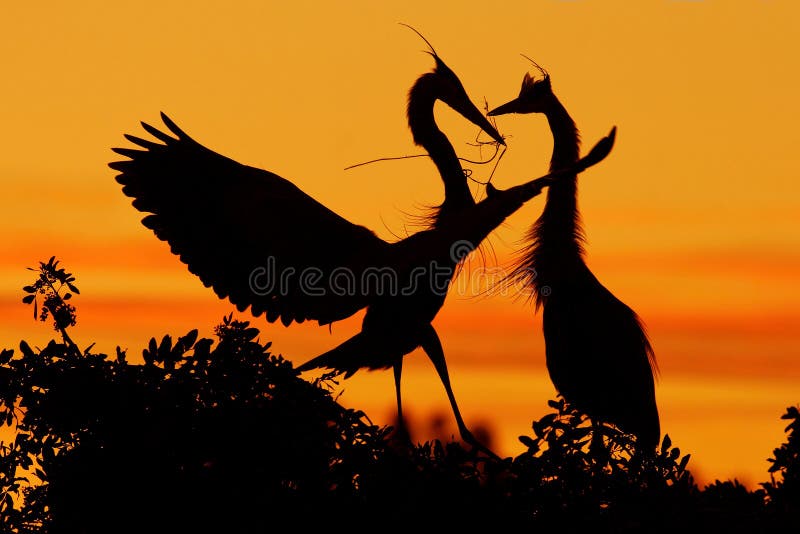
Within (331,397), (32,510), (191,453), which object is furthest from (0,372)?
(331,397)

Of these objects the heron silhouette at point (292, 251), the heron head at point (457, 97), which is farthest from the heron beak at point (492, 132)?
the heron silhouette at point (292, 251)

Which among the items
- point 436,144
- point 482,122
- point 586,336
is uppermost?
point 482,122

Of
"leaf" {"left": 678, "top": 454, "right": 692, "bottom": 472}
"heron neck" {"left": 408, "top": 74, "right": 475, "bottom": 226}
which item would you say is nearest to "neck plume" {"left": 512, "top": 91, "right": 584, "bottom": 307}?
"heron neck" {"left": 408, "top": 74, "right": 475, "bottom": 226}

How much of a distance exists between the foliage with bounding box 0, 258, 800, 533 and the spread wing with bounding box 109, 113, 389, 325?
1134mm

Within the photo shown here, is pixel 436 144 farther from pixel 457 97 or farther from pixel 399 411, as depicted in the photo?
pixel 399 411

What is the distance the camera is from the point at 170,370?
20.6ft

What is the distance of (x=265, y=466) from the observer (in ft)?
19.1

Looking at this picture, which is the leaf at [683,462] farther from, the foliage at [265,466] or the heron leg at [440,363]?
the heron leg at [440,363]

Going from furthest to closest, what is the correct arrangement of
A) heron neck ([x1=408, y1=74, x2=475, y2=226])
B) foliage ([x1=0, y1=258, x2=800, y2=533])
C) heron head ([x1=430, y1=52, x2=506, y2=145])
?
heron head ([x1=430, y1=52, x2=506, y2=145])
heron neck ([x1=408, y1=74, x2=475, y2=226])
foliage ([x1=0, y1=258, x2=800, y2=533])

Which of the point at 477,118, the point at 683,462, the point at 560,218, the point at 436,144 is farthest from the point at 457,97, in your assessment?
the point at 683,462

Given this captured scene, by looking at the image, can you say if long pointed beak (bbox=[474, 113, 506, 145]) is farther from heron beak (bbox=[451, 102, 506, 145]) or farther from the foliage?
the foliage

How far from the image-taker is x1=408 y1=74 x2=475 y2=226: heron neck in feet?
26.1

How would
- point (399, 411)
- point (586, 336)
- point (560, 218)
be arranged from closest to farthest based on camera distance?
point (399, 411), point (586, 336), point (560, 218)

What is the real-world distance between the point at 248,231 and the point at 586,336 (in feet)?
8.04
